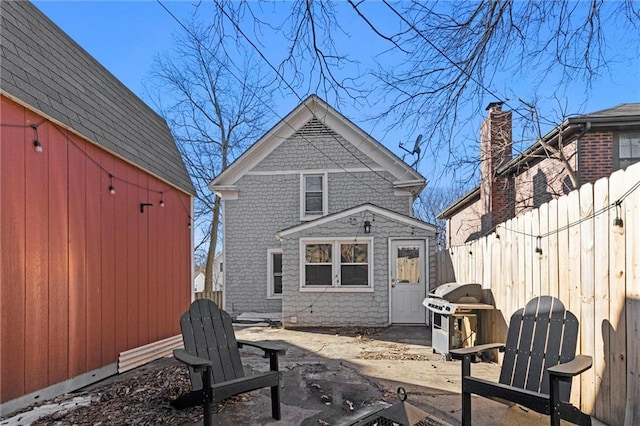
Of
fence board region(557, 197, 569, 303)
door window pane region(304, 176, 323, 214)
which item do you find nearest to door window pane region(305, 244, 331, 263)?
door window pane region(304, 176, 323, 214)

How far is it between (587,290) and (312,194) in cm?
846

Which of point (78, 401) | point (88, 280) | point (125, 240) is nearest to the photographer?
point (78, 401)

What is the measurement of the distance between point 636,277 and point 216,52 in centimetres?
355

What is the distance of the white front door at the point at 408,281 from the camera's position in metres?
9.20

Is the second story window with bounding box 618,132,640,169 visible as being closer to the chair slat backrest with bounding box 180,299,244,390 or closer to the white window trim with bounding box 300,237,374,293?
the white window trim with bounding box 300,237,374,293

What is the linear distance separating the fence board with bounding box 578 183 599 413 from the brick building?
10.3 feet

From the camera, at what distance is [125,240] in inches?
218

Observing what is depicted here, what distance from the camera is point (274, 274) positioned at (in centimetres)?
1127

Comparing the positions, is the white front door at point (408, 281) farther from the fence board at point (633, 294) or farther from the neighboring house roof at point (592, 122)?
the fence board at point (633, 294)

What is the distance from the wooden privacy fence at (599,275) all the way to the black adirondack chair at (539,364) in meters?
0.29

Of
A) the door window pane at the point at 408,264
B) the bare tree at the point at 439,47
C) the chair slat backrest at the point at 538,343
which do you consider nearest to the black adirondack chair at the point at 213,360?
the chair slat backrest at the point at 538,343

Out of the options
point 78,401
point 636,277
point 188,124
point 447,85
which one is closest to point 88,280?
point 78,401

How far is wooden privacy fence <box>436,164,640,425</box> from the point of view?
9.19 ft

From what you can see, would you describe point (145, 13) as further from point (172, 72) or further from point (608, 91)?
point (172, 72)
